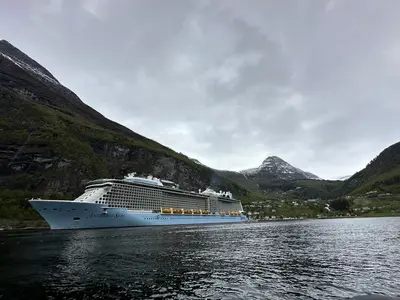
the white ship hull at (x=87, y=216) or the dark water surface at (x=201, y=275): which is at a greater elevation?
the white ship hull at (x=87, y=216)

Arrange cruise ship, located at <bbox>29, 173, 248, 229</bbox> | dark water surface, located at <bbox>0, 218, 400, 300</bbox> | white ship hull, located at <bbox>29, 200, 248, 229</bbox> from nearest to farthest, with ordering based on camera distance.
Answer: dark water surface, located at <bbox>0, 218, 400, 300</bbox>
white ship hull, located at <bbox>29, 200, 248, 229</bbox>
cruise ship, located at <bbox>29, 173, 248, 229</bbox>

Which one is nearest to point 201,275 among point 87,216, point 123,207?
point 87,216

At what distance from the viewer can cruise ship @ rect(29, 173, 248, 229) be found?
331ft

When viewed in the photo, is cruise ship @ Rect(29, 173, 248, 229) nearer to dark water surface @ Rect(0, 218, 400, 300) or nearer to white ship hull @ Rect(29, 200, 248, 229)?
white ship hull @ Rect(29, 200, 248, 229)

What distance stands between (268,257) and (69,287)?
25.1 m

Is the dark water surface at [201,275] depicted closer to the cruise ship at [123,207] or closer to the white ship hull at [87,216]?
the white ship hull at [87,216]

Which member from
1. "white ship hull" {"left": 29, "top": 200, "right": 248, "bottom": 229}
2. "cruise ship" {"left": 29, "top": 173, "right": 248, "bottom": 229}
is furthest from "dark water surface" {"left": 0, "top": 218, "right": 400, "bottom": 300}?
"cruise ship" {"left": 29, "top": 173, "right": 248, "bottom": 229}

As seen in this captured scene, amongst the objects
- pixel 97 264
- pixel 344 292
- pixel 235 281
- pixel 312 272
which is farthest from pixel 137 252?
pixel 344 292

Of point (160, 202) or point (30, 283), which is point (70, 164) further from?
point (30, 283)

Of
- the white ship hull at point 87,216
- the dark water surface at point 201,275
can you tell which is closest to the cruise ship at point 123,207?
the white ship hull at point 87,216

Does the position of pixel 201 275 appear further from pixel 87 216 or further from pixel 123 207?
pixel 123 207

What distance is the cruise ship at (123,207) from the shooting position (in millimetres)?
101000

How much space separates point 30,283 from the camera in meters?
24.8

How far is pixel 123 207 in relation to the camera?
127 metres
